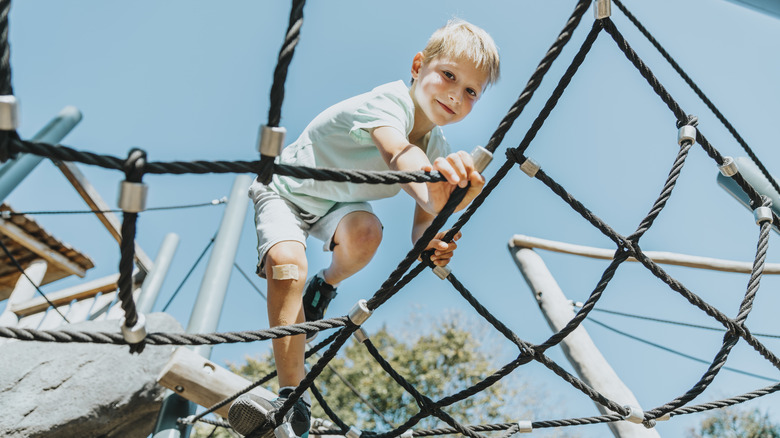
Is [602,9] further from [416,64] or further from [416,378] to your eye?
[416,378]

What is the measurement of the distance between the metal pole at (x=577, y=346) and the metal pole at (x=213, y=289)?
133 cm

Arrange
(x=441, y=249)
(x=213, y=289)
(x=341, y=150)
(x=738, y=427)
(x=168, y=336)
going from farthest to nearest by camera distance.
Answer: (x=738, y=427) → (x=213, y=289) → (x=341, y=150) → (x=441, y=249) → (x=168, y=336)

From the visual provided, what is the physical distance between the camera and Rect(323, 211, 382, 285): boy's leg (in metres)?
1.44

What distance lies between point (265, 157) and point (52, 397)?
2344 millimetres

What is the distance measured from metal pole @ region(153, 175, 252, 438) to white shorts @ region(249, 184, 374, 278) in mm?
981

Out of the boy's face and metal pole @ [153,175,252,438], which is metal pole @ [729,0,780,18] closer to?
the boy's face

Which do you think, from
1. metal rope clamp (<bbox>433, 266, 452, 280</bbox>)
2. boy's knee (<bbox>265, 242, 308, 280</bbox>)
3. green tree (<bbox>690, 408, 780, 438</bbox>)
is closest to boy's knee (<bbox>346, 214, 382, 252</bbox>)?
boy's knee (<bbox>265, 242, 308, 280</bbox>)

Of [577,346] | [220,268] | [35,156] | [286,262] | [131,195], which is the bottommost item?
[131,195]

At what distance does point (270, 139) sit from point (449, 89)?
0.72 m

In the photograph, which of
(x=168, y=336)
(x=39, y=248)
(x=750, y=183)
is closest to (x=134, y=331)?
(x=168, y=336)

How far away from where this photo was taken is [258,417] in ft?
3.65

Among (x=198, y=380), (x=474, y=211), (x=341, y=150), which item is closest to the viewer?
(x=474, y=211)

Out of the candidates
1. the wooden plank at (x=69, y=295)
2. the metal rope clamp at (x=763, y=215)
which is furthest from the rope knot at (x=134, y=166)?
the wooden plank at (x=69, y=295)

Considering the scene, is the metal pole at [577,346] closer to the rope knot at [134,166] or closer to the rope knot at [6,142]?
the rope knot at [134,166]
